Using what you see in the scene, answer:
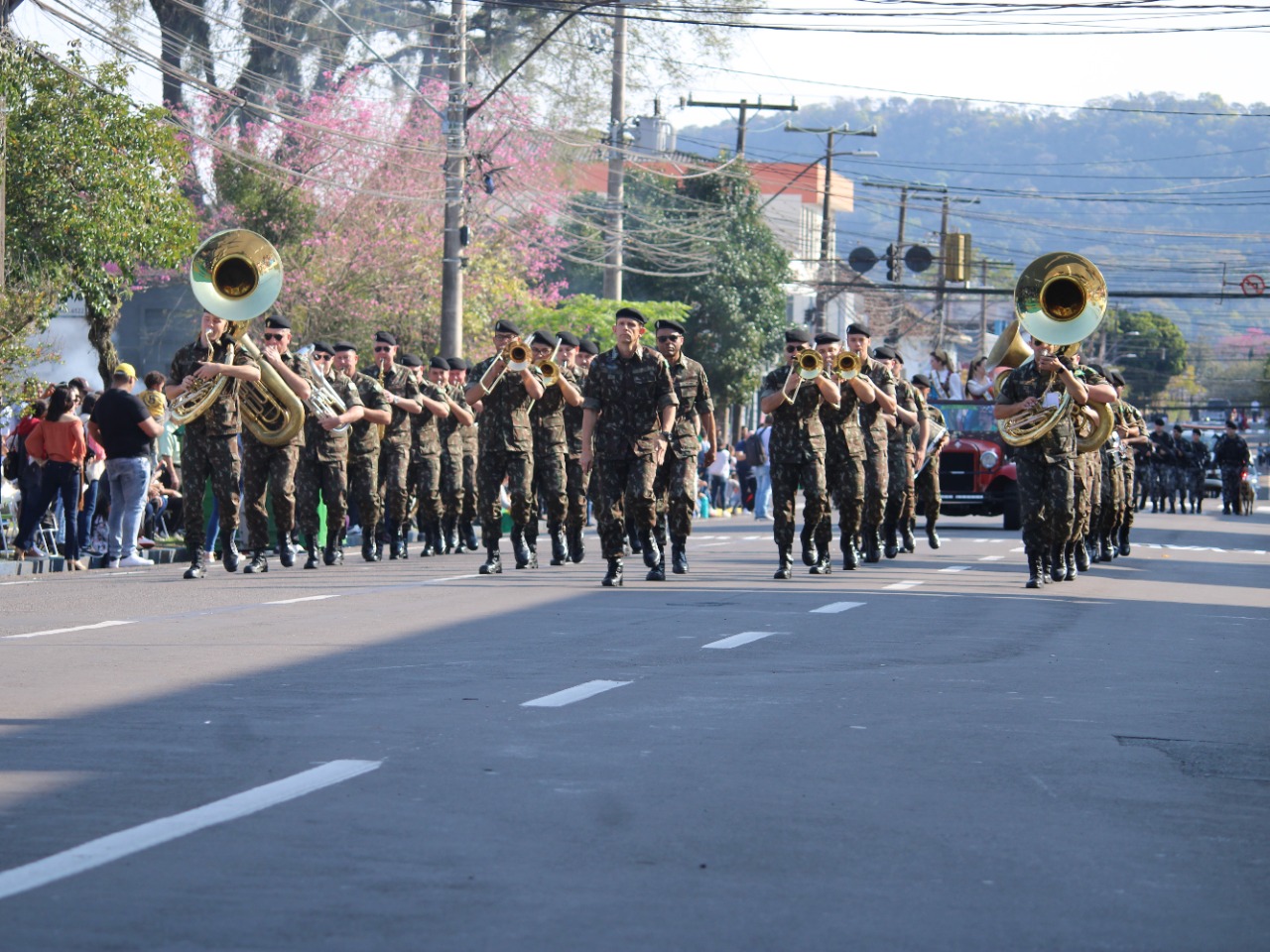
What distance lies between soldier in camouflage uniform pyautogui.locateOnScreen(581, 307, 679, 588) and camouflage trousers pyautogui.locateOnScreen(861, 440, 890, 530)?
3.61m

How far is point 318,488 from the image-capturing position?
18906mm

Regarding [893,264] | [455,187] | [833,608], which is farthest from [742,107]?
[833,608]

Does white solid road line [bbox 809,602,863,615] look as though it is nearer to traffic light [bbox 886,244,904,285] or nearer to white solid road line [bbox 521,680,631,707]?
white solid road line [bbox 521,680,631,707]

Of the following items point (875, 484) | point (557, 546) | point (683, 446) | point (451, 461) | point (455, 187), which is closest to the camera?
point (683, 446)

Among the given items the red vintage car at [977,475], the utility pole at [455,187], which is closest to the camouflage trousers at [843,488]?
the utility pole at [455,187]

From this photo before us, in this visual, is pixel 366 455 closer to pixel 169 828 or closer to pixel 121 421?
pixel 121 421

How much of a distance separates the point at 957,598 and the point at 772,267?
4326cm

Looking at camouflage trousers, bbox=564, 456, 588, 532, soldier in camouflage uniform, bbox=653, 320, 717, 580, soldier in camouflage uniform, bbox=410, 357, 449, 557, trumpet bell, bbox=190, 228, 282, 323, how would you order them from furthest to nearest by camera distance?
soldier in camouflage uniform, bbox=410, 357, 449, 557, camouflage trousers, bbox=564, 456, 588, 532, soldier in camouflage uniform, bbox=653, 320, 717, 580, trumpet bell, bbox=190, 228, 282, 323

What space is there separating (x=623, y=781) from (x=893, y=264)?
55444 millimetres

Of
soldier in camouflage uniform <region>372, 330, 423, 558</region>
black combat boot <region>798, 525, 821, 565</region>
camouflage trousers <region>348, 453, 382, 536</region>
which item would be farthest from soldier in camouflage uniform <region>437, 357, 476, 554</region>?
black combat boot <region>798, 525, 821, 565</region>

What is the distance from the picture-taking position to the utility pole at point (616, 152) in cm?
3997

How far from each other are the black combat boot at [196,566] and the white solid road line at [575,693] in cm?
796

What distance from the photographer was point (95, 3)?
115 ft

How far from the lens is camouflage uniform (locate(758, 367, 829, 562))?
57.1 ft
